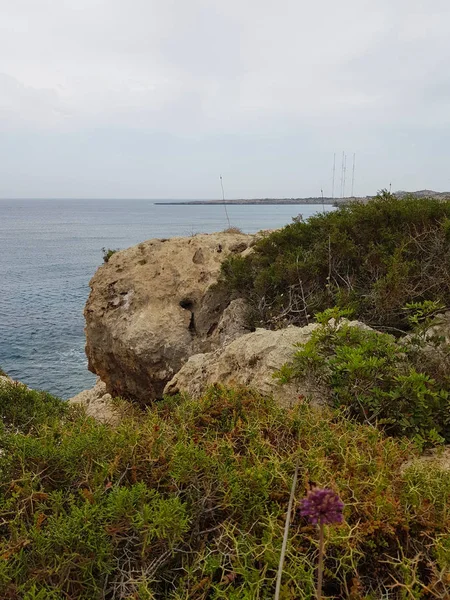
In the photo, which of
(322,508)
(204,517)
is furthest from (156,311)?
(322,508)

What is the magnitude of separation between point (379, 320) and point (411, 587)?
397 cm

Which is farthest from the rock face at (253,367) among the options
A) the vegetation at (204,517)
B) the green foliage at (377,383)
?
the vegetation at (204,517)

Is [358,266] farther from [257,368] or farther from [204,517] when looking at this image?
[204,517]

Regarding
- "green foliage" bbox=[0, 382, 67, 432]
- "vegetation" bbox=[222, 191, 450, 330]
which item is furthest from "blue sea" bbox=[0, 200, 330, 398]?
"green foliage" bbox=[0, 382, 67, 432]

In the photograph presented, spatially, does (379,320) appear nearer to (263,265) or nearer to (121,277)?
(263,265)

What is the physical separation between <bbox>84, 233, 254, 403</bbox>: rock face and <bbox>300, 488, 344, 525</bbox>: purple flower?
566cm

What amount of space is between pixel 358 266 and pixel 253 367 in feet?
10.3

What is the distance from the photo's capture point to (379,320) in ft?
17.7

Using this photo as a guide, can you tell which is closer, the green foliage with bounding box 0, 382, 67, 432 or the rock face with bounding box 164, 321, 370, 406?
the green foliage with bounding box 0, 382, 67, 432

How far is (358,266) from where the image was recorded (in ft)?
21.1

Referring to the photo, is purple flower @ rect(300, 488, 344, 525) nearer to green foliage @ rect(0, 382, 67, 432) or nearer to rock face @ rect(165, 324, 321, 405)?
rock face @ rect(165, 324, 321, 405)

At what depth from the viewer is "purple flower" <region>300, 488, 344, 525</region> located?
124cm

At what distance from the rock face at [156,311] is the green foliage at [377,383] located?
3473 millimetres

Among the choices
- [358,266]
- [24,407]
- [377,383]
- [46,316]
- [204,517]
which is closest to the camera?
[204,517]
